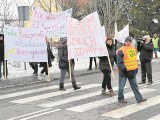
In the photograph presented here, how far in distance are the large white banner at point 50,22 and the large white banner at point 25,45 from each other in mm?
686

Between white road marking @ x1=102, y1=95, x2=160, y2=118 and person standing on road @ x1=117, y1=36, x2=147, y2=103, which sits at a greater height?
person standing on road @ x1=117, y1=36, x2=147, y2=103

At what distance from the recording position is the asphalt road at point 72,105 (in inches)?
336

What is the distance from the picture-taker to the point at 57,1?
26828mm

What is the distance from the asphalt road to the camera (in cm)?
852

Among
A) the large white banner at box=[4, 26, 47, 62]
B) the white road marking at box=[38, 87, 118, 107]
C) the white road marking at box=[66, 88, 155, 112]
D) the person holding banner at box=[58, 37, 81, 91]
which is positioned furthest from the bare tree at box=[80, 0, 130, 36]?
the white road marking at box=[66, 88, 155, 112]

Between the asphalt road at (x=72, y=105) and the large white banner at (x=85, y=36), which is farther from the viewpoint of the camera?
the large white banner at (x=85, y=36)

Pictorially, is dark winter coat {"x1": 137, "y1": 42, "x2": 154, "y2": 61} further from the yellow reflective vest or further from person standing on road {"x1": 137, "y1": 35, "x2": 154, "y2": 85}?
the yellow reflective vest

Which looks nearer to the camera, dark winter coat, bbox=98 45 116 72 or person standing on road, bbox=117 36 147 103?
person standing on road, bbox=117 36 147 103

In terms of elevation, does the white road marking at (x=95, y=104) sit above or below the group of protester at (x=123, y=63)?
below

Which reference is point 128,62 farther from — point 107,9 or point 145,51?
point 107,9

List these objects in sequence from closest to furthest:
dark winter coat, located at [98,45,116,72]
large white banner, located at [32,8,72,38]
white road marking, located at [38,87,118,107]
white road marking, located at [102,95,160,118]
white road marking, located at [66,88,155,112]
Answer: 1. white road marking, located at [102,95,160,118]
2. white road marking, located at [66,88,155,112]
3. white road marking, located at [38,87,118,107]
4. dark winter coat, located at [98,45,116,72]
5. large white banner, located at [32,8,72,38]

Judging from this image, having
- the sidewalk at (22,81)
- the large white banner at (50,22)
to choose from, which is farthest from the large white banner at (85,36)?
the large white banner at (50,22)

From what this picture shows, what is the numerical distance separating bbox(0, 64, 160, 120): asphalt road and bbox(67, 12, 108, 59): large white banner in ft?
3.95

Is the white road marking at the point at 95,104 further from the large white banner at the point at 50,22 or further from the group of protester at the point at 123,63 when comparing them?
the large white banner at the point at 50,22
